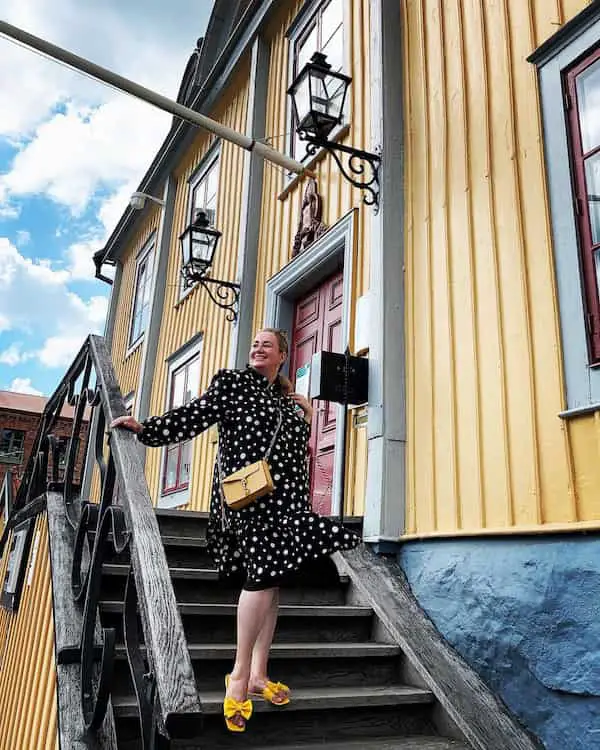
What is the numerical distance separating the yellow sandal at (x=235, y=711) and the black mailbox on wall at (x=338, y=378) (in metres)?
1.94

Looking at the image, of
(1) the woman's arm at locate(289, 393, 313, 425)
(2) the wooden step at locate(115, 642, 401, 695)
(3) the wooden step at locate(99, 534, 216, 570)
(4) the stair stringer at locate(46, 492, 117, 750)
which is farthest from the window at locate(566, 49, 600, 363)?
(4) the stair stringer at locate(46, 492, 117, 750)

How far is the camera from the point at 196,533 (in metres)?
3.92

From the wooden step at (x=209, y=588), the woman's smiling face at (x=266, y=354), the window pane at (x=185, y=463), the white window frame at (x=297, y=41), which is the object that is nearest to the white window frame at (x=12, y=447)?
the window pane at (x=185, y=463)

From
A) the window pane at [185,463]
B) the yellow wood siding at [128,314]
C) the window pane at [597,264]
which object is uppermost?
the yellow wood siding at [128,314]

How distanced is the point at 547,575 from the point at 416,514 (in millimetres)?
935

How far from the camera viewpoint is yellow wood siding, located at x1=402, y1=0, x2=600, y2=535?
2.91 metres

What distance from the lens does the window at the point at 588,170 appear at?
9.24 feet

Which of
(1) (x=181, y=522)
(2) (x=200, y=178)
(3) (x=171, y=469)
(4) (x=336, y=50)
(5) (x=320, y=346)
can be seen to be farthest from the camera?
(2) (x=200, y=178)

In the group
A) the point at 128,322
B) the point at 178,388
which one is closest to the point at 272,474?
the point at 178,388

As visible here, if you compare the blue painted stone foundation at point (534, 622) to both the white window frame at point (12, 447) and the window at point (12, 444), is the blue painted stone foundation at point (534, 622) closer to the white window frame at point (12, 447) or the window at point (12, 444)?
the white window frame at point (12, 447)

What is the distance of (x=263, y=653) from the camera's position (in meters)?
2.50

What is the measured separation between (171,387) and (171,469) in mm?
1095

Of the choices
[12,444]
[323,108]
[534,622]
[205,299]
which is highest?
[12,444]

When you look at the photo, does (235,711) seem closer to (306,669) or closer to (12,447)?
(306,669)
